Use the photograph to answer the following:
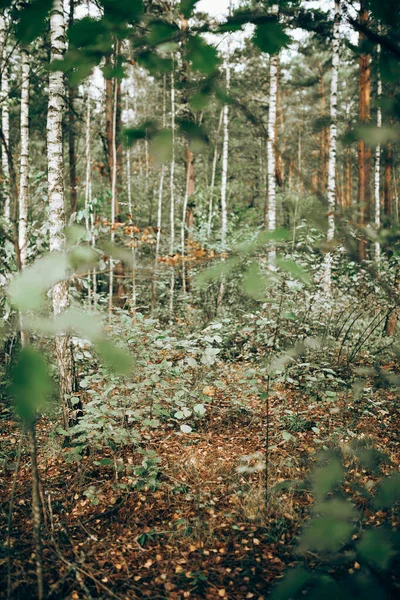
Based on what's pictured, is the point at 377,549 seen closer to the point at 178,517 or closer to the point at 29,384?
the point at 29,384

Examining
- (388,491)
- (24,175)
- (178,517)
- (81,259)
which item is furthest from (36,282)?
(24,175)

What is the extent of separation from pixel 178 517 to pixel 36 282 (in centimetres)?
283

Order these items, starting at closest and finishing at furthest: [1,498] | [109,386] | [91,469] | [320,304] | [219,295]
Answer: [1,498], [91,469], [109,386], [320,304], [219,295]

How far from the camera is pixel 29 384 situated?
0.72m

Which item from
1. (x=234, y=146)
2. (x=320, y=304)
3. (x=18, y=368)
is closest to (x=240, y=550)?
(x=18, y=368)

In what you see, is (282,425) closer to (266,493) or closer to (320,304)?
(266,493)

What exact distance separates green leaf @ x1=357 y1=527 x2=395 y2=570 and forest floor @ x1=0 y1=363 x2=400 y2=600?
791 millimetres

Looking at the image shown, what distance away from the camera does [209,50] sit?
106 centimetres

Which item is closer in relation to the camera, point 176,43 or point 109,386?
point 176,43

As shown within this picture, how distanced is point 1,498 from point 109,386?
3.97 feet

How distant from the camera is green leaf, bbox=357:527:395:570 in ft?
2.92

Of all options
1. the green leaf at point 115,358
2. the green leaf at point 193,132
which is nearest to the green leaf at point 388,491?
the green leaf at point 115,358

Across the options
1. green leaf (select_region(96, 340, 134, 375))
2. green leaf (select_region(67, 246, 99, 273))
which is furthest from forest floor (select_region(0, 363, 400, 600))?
green leaf (select_region(67, 246, 99, 273))

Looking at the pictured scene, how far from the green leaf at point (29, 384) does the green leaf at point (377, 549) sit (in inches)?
31.0
